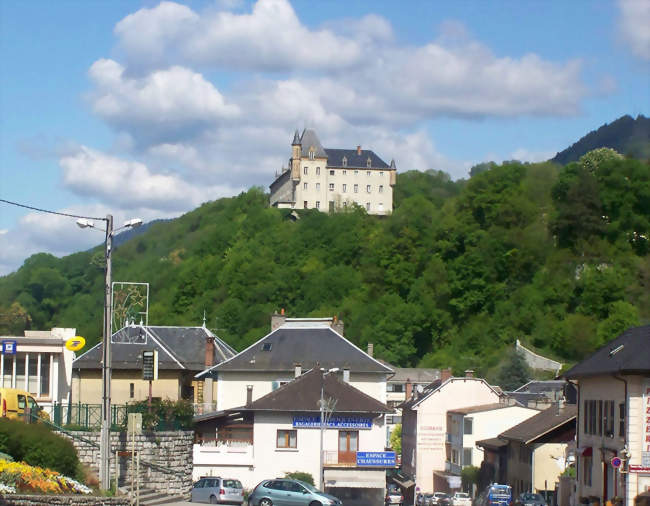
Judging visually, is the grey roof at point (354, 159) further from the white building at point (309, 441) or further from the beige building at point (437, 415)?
the white building at point (309, 441)

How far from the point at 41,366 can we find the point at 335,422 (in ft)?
61.2

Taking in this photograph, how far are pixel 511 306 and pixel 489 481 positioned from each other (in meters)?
54.9

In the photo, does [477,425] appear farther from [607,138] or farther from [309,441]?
[607,138]

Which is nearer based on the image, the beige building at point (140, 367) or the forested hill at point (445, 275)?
the beige building at point (140, 367)

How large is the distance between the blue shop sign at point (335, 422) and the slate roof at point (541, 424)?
A: 305 inches

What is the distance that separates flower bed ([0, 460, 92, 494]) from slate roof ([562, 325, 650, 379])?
19.9 meters

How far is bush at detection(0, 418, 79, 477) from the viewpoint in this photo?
2869 centimetres

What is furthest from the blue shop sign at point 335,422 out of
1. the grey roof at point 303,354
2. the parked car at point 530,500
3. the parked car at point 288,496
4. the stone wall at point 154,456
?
the parked car at point 288,496

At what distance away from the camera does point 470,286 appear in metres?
120

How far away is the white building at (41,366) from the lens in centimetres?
4009

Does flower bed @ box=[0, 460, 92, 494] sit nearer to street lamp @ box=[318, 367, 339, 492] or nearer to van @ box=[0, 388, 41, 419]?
van @ box=[0, 388, 41, 419]

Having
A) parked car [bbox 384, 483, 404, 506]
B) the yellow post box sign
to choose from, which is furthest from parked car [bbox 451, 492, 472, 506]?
the yellow post box sign

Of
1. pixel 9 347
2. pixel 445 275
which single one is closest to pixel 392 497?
pixel 9 347

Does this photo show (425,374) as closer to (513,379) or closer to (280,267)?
(513,379)
